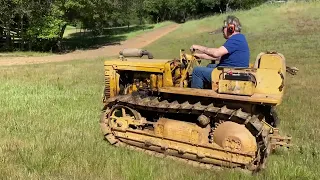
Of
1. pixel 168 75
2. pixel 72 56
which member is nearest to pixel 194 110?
pixel 168 75

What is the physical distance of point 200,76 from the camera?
7355 mm

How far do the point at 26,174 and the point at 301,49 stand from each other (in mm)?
22826

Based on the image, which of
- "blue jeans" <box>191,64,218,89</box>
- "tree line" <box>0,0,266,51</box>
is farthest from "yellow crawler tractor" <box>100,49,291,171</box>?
"tree line" <box>0,0,266,51</box>

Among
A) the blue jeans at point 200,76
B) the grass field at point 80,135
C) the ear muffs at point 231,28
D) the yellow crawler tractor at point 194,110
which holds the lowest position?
the grass field at point 80,135

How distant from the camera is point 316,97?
1208cm

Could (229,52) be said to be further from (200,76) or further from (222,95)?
(222,95)

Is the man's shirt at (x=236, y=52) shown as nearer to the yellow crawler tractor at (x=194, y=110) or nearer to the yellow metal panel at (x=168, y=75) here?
the yellow crawler tractor at (x=194, y=110)

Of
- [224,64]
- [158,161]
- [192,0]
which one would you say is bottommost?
[158,161]

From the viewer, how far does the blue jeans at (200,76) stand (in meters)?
7.25

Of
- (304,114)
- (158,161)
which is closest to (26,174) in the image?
(158,161)

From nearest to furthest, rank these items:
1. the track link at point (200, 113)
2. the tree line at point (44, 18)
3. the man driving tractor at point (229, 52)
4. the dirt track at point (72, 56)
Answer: the track link at point (200, 113) < the man driving tractor at point (229, 52) < the dirt track at point (72, 56) < the tree line at point (44, 18)

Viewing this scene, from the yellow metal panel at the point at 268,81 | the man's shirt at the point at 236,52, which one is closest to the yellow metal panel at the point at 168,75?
the man's shirt at the point at 236,52

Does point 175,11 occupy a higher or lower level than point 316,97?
higher

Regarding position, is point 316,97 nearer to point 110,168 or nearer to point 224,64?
point 224,64
